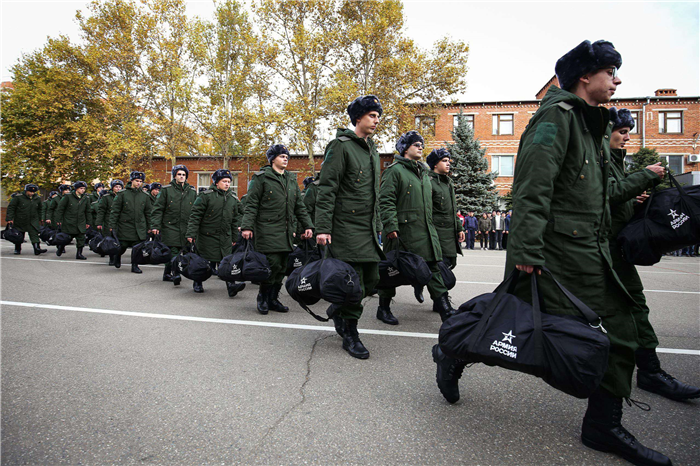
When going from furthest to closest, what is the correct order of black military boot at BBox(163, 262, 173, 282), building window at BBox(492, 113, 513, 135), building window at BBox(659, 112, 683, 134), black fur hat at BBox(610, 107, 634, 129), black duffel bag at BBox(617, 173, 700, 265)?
1. building window at BBox(492, 113, 513, 135)
2. building window at BBox(659, 112, 683, 134)
3. black military boot at BBox(163, 262, 173, 282)
4. black fur hat at BBox(610, 107, 634, 129)
5. black duffel bag at BBox(617, 173, 700, 265)

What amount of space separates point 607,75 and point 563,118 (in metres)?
0.43

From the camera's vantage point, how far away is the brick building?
3244cm

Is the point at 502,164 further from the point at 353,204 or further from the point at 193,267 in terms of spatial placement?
the point at 353,204

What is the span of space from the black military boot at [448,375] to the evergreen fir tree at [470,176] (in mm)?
24170

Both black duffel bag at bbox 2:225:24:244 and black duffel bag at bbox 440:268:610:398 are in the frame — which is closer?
black duffel bag at bbox 440:268:610:398

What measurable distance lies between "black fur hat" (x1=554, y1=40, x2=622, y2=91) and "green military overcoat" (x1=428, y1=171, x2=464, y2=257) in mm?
3210

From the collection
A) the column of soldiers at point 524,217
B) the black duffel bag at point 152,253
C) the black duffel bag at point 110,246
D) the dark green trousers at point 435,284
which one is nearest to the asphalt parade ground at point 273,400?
the column of soldiers at point 524,217

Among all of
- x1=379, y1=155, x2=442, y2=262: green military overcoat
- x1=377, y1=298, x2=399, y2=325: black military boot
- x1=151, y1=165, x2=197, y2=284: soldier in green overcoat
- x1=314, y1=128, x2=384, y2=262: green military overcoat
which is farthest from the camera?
x1=151, y1=165, x2=197, y2=284: soldier in green overcoat

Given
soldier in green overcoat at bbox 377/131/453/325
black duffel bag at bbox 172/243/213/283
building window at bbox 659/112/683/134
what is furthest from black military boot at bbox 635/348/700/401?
building window at bbox 659/112/683/134

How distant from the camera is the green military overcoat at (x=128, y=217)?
991cm

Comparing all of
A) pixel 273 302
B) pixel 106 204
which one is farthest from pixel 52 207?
pixel 273 302

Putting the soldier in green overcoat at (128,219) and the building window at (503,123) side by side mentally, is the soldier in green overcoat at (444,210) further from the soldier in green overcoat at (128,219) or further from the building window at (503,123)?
the building window at (503,123)

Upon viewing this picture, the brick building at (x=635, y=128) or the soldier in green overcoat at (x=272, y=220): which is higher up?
the brick building at (x=635, y=128)

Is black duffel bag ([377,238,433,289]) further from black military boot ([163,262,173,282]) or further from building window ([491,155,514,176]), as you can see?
building window ([491,155,514,176])
